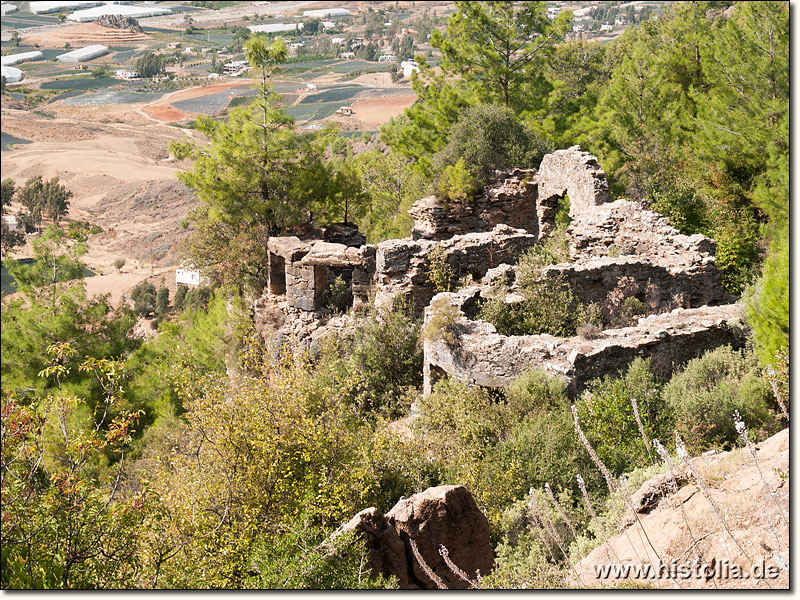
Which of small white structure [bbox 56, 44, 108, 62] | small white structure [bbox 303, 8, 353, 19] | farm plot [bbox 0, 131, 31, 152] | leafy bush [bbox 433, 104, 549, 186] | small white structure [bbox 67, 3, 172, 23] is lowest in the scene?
farm plot [bbox 0, 131, 31, 152]

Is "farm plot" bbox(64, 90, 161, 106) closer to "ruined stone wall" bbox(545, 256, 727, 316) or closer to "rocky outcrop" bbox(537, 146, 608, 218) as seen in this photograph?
"rocky outcrop" bbox(537, 146, 608, 218)

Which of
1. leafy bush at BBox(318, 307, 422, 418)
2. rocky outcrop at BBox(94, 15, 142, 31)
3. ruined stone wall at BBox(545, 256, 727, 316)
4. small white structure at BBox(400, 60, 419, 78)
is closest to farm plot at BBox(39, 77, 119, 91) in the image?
rocky outcrop at BBox(94, 15, 142, 31)

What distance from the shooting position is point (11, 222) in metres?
40.8

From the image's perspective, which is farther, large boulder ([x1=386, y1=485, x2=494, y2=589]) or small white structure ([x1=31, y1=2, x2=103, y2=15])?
small white structure ([x1=31, y1=2, x2=103, y2=15])

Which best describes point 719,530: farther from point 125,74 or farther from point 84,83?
point 84,83

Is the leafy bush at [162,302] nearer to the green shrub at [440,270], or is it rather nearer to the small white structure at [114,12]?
the small white structure at [114,12]

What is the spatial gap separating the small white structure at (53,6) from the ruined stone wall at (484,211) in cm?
1602

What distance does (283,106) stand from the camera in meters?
23.1

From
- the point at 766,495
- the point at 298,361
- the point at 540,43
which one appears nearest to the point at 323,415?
the point at 298,361

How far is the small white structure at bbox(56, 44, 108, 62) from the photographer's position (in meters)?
36.2

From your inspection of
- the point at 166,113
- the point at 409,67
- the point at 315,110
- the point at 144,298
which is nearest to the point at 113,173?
the point at 166,113

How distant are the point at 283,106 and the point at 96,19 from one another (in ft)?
44.0

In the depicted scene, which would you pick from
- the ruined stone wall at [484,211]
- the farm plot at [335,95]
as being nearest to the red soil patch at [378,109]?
the farm plot at [335,95]

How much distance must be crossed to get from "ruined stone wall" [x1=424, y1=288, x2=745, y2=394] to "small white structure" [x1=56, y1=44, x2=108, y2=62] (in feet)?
98.2
